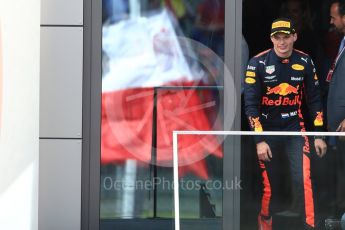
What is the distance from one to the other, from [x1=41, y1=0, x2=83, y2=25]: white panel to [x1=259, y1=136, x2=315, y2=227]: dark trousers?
7.05 feet

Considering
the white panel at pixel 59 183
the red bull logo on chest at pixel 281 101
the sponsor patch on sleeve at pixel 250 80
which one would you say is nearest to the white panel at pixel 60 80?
the white panel at pixel 59 183

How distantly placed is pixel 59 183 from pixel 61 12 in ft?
5.03

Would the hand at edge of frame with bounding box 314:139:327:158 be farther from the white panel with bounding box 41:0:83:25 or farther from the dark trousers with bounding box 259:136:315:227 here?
the white panel with bounding box 41:0:83:25

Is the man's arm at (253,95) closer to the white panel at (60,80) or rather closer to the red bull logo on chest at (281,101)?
the red bull logo on chest at (281,101)

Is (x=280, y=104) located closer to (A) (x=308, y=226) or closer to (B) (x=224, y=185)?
(B) (x=224, y=185)

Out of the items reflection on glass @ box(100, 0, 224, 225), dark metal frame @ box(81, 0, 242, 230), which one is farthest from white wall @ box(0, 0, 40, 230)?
reflection on glass @ box(100, 0, 224, 225)

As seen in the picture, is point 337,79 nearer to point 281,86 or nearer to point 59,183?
point 281,86

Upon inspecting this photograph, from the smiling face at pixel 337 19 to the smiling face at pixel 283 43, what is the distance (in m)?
0.40

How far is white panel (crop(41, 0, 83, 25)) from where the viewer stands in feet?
23.7

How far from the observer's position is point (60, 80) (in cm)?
727

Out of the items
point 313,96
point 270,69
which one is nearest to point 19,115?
point 270,69

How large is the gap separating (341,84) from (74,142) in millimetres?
2497

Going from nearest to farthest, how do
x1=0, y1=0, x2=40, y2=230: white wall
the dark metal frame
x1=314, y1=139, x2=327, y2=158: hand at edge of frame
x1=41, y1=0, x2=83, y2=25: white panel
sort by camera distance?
x1=0, y1=0, x2=40, y2=230: white wall < x1=314, y1=139, x2=327, y2=158: hand at edge of frame < x1=41, y1=0, x2=83, y2=25: white panel < the dark metal frame

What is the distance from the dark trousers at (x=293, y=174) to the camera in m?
6.29
